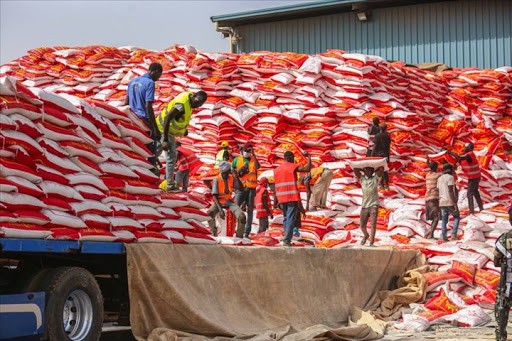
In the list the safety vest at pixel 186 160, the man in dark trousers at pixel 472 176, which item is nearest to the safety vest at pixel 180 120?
the safety vest at pixel 186 160

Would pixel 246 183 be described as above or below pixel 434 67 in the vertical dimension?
below

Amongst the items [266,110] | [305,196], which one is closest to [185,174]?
[305,196]

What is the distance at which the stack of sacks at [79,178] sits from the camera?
6711mm

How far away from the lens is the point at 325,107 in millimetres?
17922

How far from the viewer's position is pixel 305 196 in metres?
16.5

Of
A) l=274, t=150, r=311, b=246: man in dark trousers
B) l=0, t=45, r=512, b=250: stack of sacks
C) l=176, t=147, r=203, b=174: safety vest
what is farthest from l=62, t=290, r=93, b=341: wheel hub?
l=0, t=45, r=512, b=250: stack of sacks

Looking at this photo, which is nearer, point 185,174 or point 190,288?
point 190,288

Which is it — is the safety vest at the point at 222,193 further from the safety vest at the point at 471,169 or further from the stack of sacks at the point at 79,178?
the safety vest at the point at 471,169

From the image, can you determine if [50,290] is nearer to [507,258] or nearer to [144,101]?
[144,101]

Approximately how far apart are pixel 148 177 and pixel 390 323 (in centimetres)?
406

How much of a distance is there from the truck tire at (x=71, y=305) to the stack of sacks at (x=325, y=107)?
8.92 meters

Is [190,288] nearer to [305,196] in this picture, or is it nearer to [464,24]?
[305,196]

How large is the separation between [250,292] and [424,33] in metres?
17.8

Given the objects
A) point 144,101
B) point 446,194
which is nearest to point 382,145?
point 446,194
